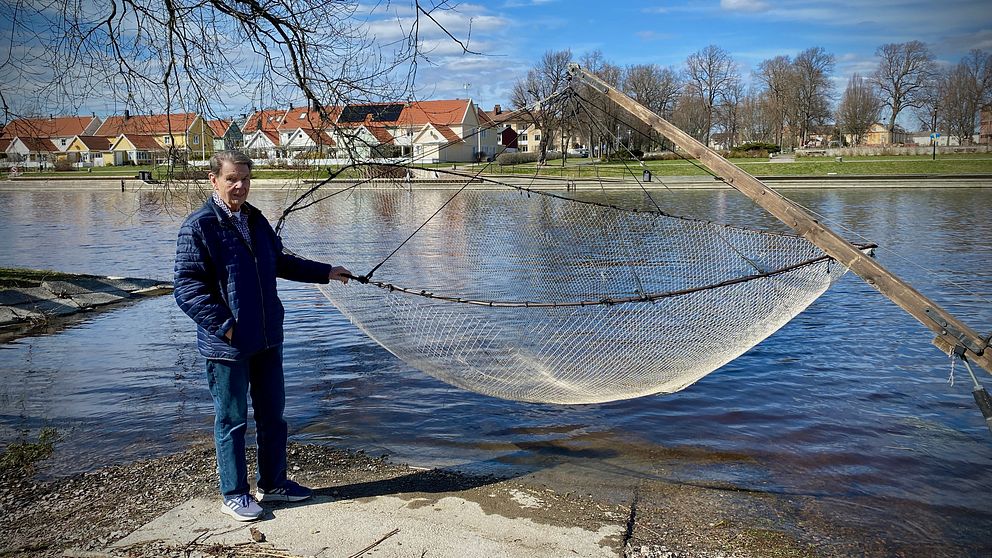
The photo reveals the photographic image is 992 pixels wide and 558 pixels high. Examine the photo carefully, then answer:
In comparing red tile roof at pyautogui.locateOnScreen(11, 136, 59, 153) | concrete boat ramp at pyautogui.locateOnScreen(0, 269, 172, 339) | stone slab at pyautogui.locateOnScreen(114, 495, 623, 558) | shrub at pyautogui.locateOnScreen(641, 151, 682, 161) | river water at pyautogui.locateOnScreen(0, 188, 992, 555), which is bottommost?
river water at pyautogui.locateOnScreen(0, 188, 992, 555)

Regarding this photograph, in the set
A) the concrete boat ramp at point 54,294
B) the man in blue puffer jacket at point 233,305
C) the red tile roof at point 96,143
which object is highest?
the red tile roof at point 96,143

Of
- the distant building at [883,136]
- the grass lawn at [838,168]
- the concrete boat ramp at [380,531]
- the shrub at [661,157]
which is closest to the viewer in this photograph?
the concrete boat ramp at [380,531]

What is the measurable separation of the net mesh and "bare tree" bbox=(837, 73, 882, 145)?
226 feet

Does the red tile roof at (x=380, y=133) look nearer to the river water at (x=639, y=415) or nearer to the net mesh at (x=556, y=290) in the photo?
the net mesh at (x=556, y=290)

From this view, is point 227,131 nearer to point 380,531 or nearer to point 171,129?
point 171,129

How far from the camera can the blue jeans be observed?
375cm

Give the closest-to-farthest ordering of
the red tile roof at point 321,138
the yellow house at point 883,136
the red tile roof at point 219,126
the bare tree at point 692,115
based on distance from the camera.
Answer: the red tile roof at point 321,138 < the red tile roof at point 219,126 < the bare tree at point 692,115 < the yellow house at point 883,136

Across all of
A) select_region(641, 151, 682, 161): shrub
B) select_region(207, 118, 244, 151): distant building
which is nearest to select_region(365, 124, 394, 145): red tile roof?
select_region(207, 118, 244, 151): distant building

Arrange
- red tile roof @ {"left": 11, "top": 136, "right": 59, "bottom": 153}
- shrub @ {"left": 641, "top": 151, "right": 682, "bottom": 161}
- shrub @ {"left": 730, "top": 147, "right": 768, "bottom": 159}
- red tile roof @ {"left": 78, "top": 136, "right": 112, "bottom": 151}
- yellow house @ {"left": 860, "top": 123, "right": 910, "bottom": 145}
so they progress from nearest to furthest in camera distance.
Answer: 1. red tile roof @ {"left": 11, "top": 136, "right": 59, "bottom": 153}
2. shrub @ {"left": 641, "top": 151, "right": 682, "bottom": 161}
3. shrub @ {"left": 730, "top": 147, "right": 768, "bottom": 159}
4. yellow house @ {"left": 860, "top": 123, "right": 910, "bottom": 145}
5. red tile roof @ {"left": 78, "top": 136, "right": 112, "bottom": 151}

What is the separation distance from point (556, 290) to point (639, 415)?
9.55ft

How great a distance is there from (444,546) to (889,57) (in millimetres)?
78545

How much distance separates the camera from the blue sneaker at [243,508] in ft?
12.4

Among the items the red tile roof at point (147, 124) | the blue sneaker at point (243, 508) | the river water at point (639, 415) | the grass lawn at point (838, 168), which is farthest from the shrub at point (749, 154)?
the blue sneaker at point (243, 508)

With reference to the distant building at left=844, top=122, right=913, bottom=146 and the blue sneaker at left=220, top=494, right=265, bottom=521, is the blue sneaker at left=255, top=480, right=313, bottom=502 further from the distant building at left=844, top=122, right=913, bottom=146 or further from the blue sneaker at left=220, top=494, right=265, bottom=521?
the distant building at left=844, top=122, right=913, bottom=146
